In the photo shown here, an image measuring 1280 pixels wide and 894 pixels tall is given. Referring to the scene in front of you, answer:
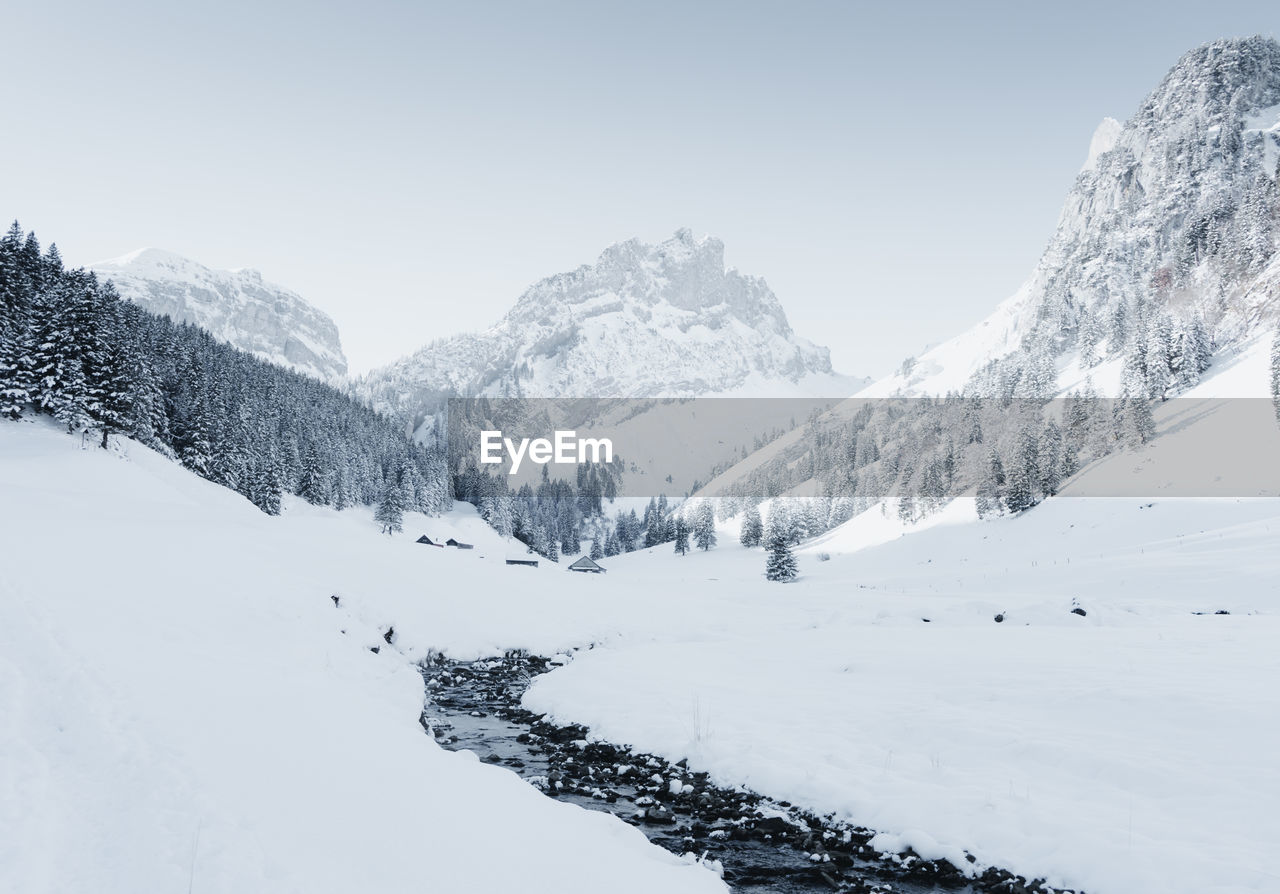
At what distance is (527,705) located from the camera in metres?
22.4

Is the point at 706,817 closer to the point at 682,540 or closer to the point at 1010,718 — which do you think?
the point at 1010,718

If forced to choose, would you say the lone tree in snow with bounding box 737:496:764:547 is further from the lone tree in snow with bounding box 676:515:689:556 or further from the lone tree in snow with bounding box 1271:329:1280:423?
the lone tree in snow with bounding box 1271:329:1280:423

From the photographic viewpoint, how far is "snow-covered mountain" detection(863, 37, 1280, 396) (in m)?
106

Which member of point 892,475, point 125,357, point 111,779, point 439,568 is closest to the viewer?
point 111,779

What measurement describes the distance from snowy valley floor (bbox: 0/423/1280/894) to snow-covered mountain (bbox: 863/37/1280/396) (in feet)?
319

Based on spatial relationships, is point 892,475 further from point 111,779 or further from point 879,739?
point 111,779

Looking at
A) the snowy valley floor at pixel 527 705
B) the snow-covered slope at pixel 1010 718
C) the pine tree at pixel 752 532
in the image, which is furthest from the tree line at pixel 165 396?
the pine tree at pixel 752 532

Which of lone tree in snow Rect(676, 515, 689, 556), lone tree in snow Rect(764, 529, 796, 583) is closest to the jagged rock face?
lone tree in snow Rect(764, 529, 796, 583)

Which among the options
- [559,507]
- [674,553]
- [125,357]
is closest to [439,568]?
[125,357]

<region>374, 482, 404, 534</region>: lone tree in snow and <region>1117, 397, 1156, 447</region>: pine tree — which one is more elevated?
<region>1117, 397, 1156, 447</region>: pine tree

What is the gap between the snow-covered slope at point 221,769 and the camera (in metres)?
6.26

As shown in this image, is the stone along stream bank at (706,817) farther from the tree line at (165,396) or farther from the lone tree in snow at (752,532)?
the lone tree in snow at (752,532)

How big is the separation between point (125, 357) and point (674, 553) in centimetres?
9579

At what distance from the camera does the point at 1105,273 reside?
529 feet
